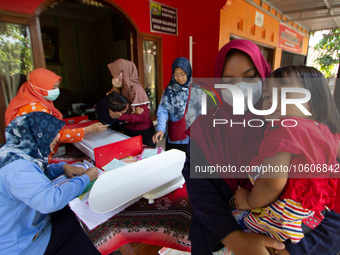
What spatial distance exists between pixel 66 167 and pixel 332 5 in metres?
7.64

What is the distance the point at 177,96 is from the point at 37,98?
3.97 ft

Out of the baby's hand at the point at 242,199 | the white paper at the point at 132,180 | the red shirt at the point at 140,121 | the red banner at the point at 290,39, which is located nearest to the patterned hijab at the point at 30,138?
the white paper at the point at 132,180

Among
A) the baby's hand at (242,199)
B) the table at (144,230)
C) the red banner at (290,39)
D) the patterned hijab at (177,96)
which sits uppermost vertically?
the red banner at (290,39)

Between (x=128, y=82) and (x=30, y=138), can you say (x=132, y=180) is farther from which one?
(x=128, y=82)

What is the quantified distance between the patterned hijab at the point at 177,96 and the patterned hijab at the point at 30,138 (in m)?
1.05

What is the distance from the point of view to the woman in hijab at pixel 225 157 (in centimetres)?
65

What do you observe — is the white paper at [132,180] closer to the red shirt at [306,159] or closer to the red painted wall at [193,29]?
the red shirt at [306,159]

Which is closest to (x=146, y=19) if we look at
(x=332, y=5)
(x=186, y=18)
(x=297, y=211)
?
(x=186, y=18)

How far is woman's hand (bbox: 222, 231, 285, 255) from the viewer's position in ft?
1.94

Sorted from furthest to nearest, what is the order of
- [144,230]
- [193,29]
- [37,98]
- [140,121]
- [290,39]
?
[290,39] < [193,29] < [140,121] < [37,98] < [144,230]

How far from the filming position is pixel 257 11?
17.3 ft

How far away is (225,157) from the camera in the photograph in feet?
2.42

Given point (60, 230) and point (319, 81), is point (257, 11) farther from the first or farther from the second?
point (60, 230)

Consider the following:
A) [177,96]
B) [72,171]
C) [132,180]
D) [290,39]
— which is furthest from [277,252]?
[290,39]
